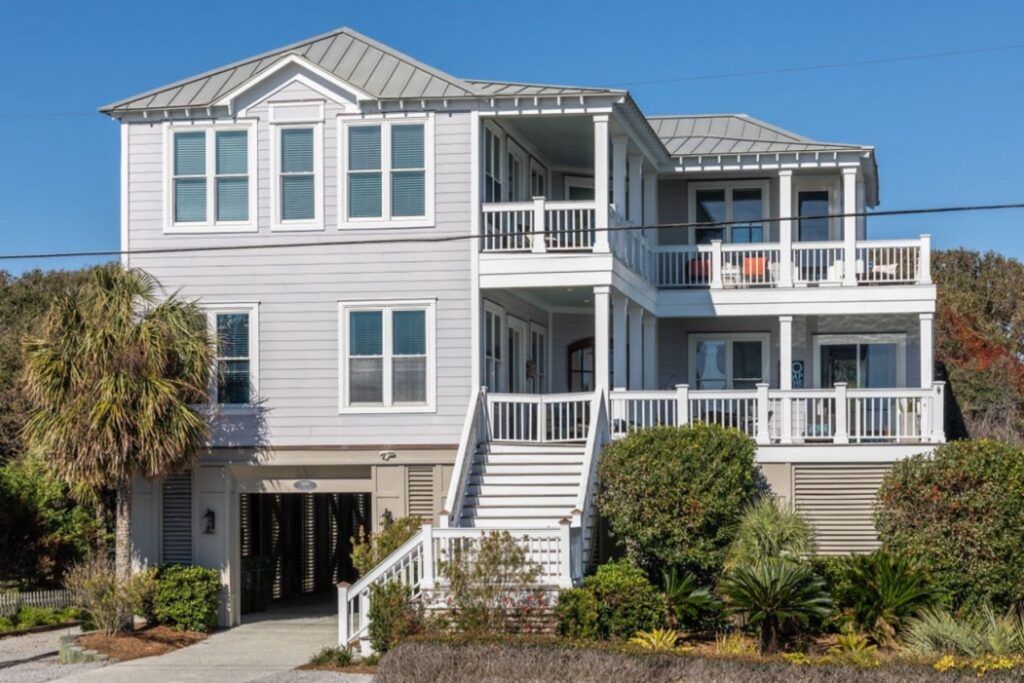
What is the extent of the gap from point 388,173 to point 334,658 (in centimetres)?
828

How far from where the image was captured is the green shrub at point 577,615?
19266 mm

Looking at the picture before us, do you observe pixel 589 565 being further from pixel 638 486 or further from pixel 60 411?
pixel 60 411

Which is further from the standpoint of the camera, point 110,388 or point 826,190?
point 826,190

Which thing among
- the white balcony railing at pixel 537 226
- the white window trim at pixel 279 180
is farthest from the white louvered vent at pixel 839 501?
the white window trim at pixel 279 180

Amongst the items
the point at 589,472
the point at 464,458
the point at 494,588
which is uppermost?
the point at 464,458

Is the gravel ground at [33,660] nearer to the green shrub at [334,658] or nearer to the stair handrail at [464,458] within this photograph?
the green shrub at [334,658]

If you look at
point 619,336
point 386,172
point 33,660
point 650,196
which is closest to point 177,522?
point 33,660

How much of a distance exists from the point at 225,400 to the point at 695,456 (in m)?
8.04

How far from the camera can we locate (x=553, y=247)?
80.3ft

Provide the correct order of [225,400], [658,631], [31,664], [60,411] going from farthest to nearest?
[225,400]
[60,411]
[31,664]
[658,631]

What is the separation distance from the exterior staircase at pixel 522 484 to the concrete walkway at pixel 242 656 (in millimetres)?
3194

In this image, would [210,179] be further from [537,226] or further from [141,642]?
[141,642]

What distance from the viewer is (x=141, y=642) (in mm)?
22000

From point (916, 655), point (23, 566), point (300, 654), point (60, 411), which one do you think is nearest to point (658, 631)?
point (916, 655)
